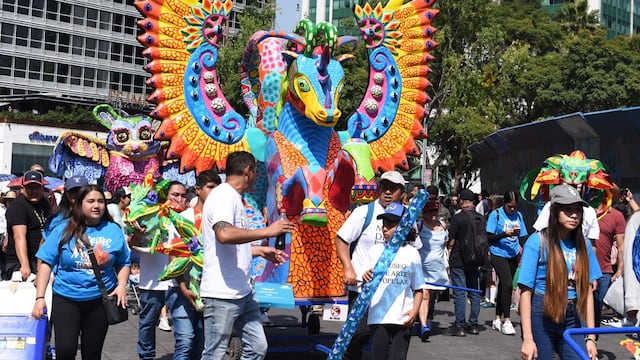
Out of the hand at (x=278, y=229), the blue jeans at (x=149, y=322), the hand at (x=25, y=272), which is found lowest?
the blue jeans at (x=149, y=322)

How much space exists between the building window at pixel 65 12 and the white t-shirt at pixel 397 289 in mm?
51629

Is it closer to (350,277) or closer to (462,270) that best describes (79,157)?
(462,270)

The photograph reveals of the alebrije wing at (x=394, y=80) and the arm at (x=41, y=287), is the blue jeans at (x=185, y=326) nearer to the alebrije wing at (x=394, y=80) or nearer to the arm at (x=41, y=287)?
the arm at (x=41, y=287)

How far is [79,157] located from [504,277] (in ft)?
49.6

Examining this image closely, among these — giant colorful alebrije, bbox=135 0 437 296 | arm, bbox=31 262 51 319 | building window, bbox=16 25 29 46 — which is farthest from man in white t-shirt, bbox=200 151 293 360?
building window, bbox=16 25 29 46

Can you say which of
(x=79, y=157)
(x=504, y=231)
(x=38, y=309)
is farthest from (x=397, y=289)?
(x=79, y=157)

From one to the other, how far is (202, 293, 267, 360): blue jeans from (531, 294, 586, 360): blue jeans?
1825 mm

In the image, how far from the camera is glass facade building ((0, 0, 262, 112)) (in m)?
50.9

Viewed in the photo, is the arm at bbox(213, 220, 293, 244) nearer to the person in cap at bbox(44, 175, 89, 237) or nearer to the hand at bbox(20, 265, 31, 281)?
the person in cap at bbox(44, 175, 89, 237)

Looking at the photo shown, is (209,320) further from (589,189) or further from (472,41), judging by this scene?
(472,41)

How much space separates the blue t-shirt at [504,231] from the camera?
33.8ft

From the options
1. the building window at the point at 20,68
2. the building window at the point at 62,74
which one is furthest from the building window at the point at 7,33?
the building window at the point at 62,74

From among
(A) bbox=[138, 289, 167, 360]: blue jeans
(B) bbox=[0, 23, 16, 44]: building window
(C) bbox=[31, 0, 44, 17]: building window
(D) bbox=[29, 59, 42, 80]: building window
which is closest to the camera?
(A) bbox=[138, 289, 167, 360]: blue jeans

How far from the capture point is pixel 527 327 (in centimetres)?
491
